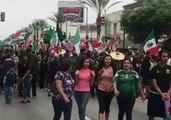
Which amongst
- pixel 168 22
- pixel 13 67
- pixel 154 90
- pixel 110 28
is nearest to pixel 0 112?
pixel 13 67

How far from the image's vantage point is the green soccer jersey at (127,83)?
10.1 metres

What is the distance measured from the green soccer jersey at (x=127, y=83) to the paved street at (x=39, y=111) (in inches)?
121

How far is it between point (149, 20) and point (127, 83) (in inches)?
1602

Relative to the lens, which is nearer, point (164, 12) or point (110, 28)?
point (164, 12)

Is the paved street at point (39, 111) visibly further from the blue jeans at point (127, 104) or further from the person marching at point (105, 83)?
the blue jeans at point (127, 104)

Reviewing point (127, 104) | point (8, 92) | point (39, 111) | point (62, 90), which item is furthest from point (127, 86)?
point (8, 92)

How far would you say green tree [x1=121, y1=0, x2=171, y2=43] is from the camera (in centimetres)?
4903

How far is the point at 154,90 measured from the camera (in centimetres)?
969

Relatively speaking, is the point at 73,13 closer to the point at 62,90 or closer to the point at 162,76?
the point at 162,76

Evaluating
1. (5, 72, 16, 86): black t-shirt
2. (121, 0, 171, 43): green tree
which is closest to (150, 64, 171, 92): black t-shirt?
(5, 72, 16, 86): black t-shirt

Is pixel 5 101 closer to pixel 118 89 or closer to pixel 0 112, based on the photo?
pixel 0 112

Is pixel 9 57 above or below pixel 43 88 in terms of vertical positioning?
above

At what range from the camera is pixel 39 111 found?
48.1 ft

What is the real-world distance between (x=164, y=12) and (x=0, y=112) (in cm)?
3617
